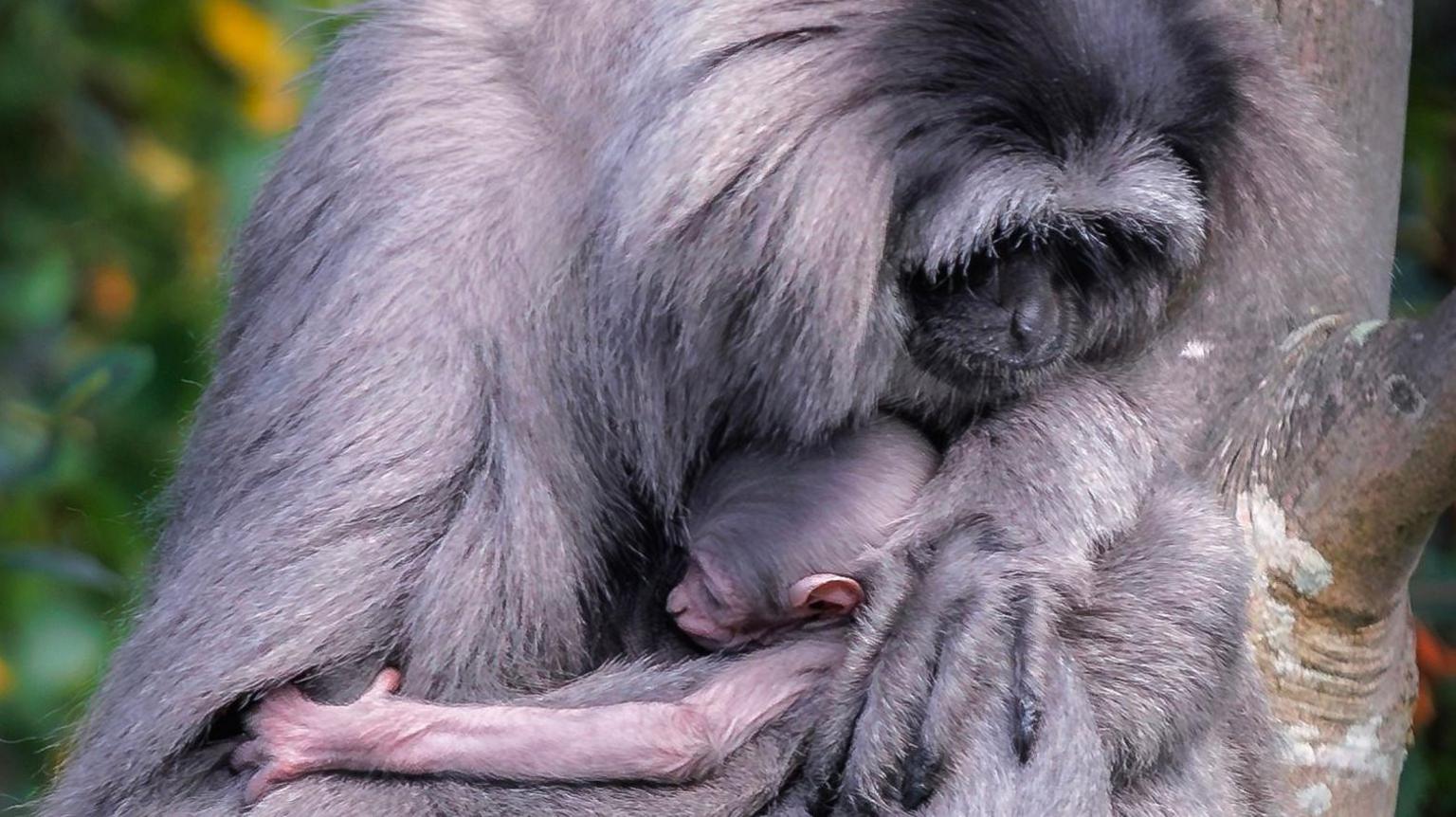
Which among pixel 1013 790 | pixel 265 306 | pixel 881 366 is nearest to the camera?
pixel 1013 790

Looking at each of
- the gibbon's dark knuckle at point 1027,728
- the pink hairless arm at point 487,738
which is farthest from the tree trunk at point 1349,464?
the pink hairless arm at point 487,738

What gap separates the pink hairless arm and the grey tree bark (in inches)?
36.4

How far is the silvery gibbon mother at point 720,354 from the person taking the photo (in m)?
2.67

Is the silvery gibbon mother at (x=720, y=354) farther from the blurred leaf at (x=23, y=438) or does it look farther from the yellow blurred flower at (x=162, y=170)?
the yellow blurred flower at (x=162, y=170)

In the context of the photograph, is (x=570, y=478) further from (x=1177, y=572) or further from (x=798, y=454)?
(x=1177, y=572)

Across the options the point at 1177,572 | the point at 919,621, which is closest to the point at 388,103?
the point at 919,621

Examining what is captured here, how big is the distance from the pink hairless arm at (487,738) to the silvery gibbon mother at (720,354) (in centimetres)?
3

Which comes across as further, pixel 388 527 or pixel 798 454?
pixel 798 454

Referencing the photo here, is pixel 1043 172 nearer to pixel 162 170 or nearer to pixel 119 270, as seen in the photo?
pixel 162 170

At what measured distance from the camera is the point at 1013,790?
263cm

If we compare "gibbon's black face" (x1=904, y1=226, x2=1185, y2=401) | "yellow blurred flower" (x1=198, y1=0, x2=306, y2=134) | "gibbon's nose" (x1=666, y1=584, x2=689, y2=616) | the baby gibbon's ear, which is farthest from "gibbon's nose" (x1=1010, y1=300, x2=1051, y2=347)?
"yellow blurred flower" (x1=198, y1=0, x2=306, y2=134)

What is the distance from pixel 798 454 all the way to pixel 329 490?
78 cm

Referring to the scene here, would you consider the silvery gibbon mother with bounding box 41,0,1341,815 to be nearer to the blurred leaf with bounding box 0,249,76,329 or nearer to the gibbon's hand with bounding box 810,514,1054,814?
the gibbon's hand with bounding box 810,514,1054,814

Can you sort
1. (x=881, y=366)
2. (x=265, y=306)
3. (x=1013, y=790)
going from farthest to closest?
(x=265, y=306) < (x=881, y=366) < (x=1013, y=790)
